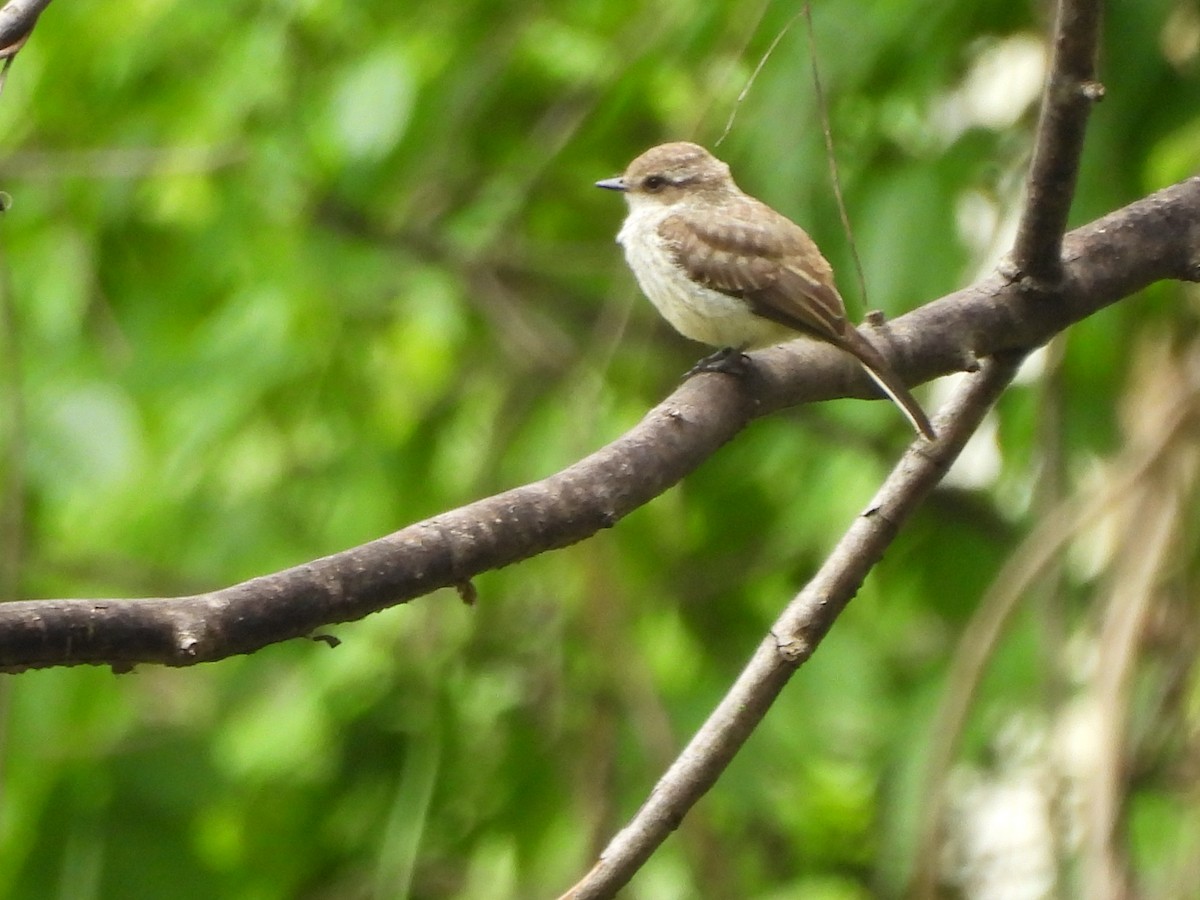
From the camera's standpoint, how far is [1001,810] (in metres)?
5.84

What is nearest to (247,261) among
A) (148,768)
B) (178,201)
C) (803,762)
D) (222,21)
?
(178,201)

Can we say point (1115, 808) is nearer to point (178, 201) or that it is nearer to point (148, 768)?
point (148, 768)

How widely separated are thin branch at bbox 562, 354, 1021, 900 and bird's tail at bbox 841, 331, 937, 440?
0.12 feet

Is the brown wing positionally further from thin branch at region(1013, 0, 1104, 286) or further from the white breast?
thin branch at region(1013, 0, 1104, 286)

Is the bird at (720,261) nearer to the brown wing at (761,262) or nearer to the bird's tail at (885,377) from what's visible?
the brown wing at (761,262)

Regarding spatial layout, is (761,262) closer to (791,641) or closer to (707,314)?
(707,314)

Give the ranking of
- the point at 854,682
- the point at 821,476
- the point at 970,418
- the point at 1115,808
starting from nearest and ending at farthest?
1. the point at 970,418
2. the point at 1115,808
3. the point at 854,682
4. the point at 821,476

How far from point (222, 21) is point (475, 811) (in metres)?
2.50

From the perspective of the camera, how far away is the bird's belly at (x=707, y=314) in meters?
3.83

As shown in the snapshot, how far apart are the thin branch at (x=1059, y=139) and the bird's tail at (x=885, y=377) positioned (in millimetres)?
271

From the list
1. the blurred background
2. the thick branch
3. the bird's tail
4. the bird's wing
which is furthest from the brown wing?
the thick branch

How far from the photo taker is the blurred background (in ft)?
13.4

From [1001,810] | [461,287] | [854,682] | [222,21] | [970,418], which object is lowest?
[1001,810]

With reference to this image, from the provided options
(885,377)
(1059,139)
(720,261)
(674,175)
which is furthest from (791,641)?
(674,175)
